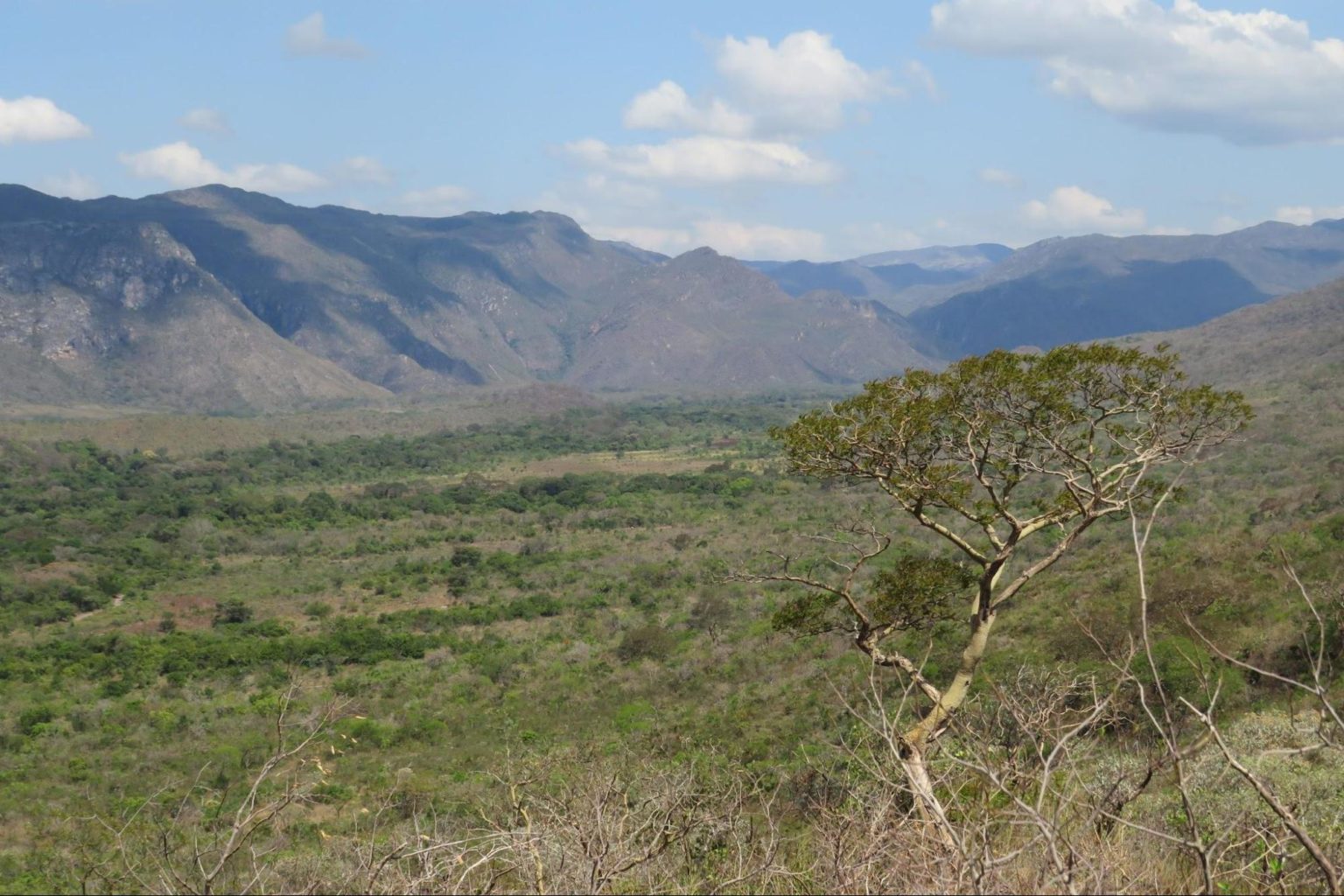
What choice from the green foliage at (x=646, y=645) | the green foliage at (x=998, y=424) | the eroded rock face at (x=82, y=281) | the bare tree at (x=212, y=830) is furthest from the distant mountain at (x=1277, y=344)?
the eroded rock face at (x=82, y=281)

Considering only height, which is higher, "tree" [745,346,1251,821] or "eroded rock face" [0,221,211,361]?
"eroded rock face" [0,221,211,361]

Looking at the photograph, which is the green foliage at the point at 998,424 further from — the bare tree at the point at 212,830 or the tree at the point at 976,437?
the bare tree at the point at 212,830

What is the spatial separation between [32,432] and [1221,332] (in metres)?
94.0

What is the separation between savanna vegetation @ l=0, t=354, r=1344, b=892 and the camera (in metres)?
4.74

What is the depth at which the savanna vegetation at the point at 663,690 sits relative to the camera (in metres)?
4.74

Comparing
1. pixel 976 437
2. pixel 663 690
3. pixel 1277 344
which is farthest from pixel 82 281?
pixel 976 437

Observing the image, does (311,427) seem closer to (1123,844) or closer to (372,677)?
(372,677)

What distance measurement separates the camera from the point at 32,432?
8500 cm

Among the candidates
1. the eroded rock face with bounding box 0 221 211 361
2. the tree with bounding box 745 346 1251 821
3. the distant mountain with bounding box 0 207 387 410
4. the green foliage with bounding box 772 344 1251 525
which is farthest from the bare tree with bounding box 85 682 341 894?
the eroded rock face with bounding box 0 221 211 361

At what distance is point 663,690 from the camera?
77.7 feet

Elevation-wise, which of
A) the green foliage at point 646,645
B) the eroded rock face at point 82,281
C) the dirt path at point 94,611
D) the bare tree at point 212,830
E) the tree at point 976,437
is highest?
the eroded rock face at point 82,281

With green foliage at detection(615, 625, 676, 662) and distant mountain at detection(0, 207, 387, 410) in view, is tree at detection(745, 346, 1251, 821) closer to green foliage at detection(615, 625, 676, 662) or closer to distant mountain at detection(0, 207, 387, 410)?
green foliage at detection(615, 625, 676, 662)

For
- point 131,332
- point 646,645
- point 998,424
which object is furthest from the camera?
point 131,332

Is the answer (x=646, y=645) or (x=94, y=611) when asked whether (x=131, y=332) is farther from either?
(x=646, y=645)
